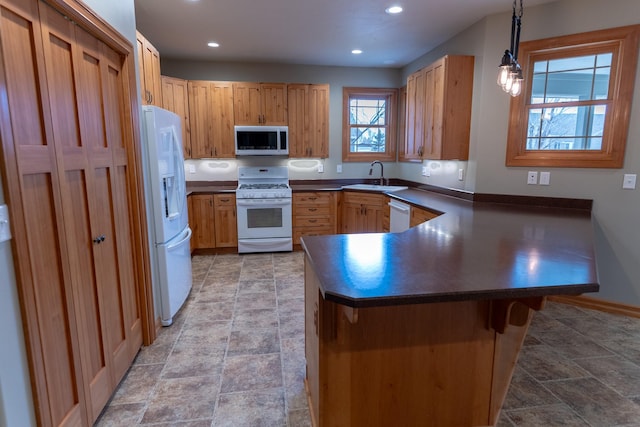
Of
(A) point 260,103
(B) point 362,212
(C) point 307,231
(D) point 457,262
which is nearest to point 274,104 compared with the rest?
(A) point 260,103

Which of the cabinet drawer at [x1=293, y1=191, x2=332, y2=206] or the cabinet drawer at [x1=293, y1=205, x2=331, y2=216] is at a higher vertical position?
the cabinet drawer at [x1=293, y1=191, x2=332, y2=206]

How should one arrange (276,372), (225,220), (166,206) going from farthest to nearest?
1. (225,220)
2. (166,206)
3. (276,372)

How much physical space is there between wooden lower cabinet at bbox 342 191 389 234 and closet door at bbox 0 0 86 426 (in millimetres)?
3553

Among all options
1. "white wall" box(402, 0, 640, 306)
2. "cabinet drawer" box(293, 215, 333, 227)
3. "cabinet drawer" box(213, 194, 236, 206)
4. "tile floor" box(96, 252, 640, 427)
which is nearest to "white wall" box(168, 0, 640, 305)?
"white wall" box(402, 0, 640, 306)

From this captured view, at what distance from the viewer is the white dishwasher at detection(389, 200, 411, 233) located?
378cm

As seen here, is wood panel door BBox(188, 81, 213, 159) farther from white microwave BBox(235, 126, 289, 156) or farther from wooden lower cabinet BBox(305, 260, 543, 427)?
wooden lower cabinet BBox(305, 260, 543, 427)

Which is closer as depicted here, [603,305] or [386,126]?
[603,305]

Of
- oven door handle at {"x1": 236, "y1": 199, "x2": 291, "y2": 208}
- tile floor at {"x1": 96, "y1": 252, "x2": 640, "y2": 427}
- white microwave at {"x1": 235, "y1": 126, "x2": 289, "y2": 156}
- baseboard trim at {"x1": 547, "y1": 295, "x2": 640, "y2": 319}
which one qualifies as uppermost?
white microwave at {"x1": 235, "y1": 126, "x2": 289, "y2": 156}

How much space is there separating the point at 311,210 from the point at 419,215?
1830 mm

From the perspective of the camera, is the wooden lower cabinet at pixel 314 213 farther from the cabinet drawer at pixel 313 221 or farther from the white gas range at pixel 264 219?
the white gas range at pixel 264 219

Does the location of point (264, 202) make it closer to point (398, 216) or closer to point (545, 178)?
point (398, 216)

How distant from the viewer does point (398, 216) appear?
400 centimetres

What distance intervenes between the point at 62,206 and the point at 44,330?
526mm

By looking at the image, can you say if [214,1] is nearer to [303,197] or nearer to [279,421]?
[303,197]
